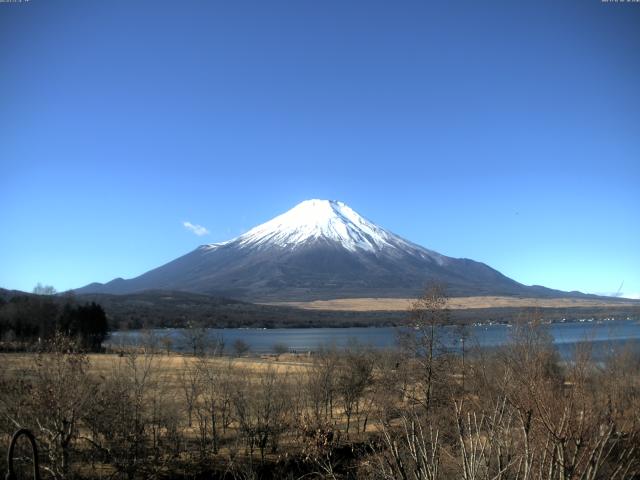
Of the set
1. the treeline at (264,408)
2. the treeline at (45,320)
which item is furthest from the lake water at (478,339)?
the treeline at (45,320)

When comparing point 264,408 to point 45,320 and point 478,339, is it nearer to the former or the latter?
point 478,339

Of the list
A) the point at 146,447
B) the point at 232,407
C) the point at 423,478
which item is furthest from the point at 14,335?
the point at 423,478

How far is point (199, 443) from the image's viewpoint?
2669 centimetres

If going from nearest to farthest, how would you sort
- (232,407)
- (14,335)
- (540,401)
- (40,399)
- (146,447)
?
(540,401)
(40,399)
(146,447)
(232,407)
(14,335)

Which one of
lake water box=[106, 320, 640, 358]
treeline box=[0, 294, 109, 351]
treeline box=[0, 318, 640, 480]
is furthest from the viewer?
treeline box=[0, 294, 109, 351]

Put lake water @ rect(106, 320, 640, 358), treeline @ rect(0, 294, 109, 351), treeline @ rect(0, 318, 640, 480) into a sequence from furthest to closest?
treeline @ rect(0, 294, 109, 351) < lake water @ rect(106, 320, 640, 358) < treeline @ rect(0, 318, 640, 480)

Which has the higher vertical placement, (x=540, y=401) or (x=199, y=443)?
(x=540, y=401)

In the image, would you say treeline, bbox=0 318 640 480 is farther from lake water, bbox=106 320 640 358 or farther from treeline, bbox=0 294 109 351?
treeline, bbox=0 294 109 351

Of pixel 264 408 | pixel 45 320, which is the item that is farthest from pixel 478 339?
pixel 45 320

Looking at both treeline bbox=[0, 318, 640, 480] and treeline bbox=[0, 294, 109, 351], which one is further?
treeline bbox=[0, 294, 109, 351]

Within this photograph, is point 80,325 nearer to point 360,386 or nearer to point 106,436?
point 360,386

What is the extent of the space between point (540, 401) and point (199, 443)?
23082mm

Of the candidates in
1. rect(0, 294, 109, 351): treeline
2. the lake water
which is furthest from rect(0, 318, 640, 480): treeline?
rect(0, 294, 109, 351): treeline

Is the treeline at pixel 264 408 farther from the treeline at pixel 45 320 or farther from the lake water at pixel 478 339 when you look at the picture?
the treeline at pixel 45 320
